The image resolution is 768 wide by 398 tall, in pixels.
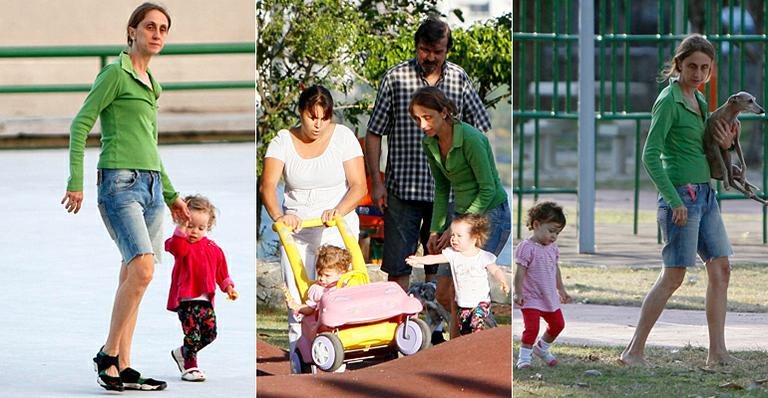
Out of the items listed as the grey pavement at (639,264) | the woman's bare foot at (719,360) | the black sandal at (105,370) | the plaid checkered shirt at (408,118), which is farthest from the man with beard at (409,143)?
the grey pavement at (639,264)

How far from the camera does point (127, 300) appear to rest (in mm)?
5832

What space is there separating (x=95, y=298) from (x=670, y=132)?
3.28 m

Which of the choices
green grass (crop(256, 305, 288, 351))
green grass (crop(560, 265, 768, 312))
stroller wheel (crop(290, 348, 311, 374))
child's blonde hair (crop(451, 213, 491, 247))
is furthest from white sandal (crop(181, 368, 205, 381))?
green grass (crop(560, 265, 768, 312))

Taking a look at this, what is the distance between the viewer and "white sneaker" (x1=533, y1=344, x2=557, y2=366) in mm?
6711

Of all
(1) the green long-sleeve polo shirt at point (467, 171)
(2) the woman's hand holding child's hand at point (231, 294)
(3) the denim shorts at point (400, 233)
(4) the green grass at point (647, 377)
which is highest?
(1) the green long-sleeve polo shirt at point (467, 171)

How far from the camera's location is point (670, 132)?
6.65 m

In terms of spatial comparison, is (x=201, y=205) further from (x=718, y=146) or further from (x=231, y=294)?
(x=718, y=146)

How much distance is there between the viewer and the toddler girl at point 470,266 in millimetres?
5520

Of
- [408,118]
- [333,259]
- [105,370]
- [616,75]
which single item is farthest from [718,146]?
[616,75]

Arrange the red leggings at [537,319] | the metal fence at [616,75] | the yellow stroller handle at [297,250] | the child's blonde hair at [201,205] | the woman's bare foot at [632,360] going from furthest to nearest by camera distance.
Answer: the metal fence at [616,75] < the woman's bare foot at [632,360] < the red leggings at [537,319] < the child's blonde hair at [201,205] < the yellow stroller handle at [297,250]

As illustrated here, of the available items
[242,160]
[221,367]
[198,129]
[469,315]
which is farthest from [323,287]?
[198,129]

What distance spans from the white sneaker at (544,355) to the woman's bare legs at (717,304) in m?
0.65

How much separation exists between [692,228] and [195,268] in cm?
197

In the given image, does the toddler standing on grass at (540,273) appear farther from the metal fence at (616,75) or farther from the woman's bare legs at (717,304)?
the metal fence at (616,75)
